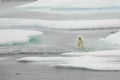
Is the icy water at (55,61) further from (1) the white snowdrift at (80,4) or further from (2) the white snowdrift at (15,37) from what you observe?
(1) the white snowdrift at (80,4)

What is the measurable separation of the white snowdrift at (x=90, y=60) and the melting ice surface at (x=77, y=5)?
15.3 m

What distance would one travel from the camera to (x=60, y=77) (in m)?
8.84

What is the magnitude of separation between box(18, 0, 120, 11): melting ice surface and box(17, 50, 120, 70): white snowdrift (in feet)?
50.3

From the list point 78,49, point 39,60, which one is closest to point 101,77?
point 39,60

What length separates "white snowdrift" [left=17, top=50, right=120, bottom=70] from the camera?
952 cm

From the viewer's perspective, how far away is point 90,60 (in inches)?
395

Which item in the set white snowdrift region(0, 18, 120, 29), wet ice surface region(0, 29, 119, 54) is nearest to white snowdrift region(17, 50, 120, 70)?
wet ice surface region(0, 29, 119, 54)

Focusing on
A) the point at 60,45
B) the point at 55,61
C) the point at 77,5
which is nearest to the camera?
the point at 55,61

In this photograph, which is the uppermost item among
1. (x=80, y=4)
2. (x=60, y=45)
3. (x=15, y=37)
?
(x=80, y=4)

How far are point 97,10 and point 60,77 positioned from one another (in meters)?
17.4

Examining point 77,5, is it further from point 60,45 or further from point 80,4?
point 60,45

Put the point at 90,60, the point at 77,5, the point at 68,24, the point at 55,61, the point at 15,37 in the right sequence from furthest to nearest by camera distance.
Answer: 1. the point at 77,5
2. the point at 68,24
3. the point at 15,37
4. the point at 55,61
5. the point at 90,60

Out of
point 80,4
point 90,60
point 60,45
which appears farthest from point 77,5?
point 90,60

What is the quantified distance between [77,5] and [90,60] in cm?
1700
